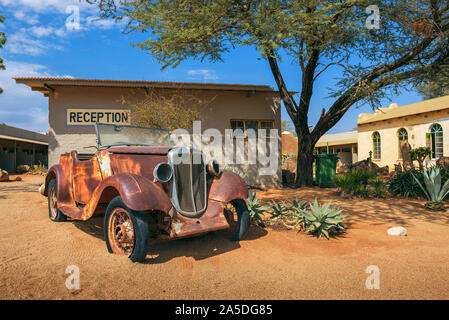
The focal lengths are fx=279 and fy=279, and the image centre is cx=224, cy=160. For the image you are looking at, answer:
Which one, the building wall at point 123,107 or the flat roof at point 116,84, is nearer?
the flat roof at point 116,84

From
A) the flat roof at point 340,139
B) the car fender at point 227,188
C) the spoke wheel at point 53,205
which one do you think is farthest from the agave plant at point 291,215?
the flat roof at point 340,139

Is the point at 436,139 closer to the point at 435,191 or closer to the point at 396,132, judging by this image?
the point at 396,132

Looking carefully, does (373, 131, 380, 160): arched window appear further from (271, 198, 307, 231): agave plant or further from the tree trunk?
(271, 198, 307, 231): agave plant

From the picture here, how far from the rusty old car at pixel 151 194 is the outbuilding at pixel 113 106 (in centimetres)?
621

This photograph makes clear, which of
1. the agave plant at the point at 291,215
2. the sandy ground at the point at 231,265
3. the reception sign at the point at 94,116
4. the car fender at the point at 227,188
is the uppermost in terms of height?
the reception sign at the point at 94,116

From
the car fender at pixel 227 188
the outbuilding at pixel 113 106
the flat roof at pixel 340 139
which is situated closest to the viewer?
the car fender at pixel 227 188

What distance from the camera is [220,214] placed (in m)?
3.59

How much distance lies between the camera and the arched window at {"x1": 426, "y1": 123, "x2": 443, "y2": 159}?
15461mm

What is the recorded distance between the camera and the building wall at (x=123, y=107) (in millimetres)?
10016

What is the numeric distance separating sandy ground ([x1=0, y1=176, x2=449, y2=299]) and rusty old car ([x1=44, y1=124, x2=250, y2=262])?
328 mm

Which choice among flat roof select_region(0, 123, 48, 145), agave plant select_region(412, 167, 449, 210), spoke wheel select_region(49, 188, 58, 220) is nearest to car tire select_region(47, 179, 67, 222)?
spoke wheel select_region(49, 188, 58, 220)

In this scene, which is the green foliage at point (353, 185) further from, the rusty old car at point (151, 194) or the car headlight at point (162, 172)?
the car headlight at point (162, 172)

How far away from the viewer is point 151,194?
10.2ft
